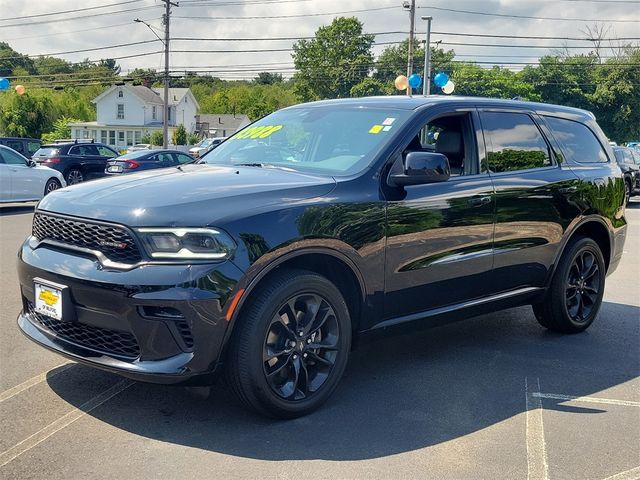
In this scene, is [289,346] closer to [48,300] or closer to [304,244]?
[304,244]

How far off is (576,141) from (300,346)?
11.5ft

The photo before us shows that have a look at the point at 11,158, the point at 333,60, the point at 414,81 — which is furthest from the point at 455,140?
the point at 333,60

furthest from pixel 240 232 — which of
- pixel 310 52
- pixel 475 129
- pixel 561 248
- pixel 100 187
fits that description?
pixel 310 52

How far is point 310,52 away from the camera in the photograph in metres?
89.1

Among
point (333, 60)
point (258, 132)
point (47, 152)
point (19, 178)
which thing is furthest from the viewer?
point (333, 60)

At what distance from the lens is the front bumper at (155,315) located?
3465mm

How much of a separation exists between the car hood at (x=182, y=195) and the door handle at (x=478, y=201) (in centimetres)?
116

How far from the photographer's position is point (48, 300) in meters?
3.85

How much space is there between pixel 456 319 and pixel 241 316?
184 centimetres

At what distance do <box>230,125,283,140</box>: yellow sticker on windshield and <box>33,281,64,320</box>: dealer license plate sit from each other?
205 centimetres

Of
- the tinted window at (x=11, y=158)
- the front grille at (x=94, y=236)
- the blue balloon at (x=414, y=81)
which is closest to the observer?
the front grille at (x=94, y=236)

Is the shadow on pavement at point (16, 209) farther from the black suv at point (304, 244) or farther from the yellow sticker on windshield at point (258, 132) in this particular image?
the black suv at point (304, 244)

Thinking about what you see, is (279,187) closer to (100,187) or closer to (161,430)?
(100,187)

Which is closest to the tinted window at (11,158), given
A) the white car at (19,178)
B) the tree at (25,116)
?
the white car at (19,178)
